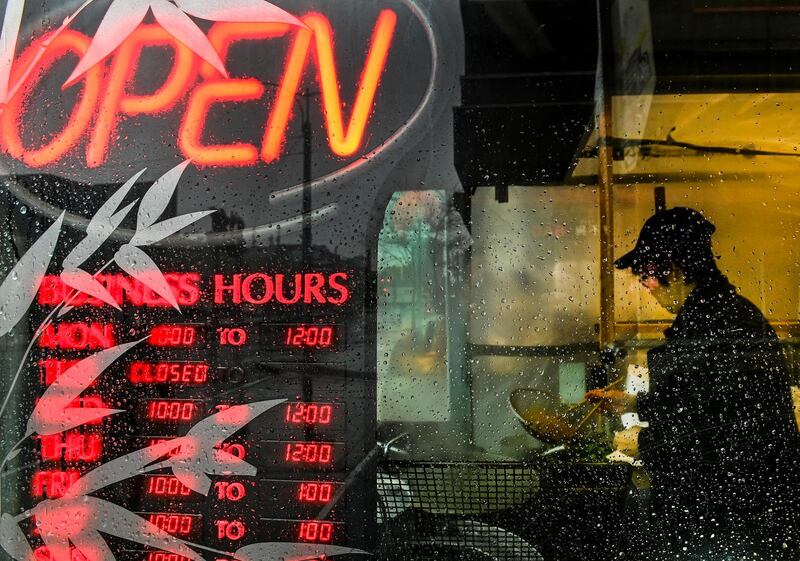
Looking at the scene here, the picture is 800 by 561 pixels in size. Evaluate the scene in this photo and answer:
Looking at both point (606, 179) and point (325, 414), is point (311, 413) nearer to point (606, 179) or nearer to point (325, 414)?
point (325, 414)

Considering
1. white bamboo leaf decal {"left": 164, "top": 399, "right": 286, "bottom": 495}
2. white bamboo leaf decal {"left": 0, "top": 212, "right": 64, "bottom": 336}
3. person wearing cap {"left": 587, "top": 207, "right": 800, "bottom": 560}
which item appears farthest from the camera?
white bamboo leaf decal {"left": 0, "top": 212, "right": 64, "bottom": 336}

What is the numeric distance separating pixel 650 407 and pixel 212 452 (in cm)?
133

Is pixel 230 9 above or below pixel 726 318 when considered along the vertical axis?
above

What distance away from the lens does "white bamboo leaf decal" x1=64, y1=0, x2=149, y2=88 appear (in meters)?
1.96

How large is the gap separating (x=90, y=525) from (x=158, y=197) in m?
1.07

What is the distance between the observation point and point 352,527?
1.85 m

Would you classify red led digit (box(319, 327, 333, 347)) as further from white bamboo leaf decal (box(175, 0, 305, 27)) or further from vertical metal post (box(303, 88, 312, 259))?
white bamboo leaf decal (box(175, 0, 305, 27))

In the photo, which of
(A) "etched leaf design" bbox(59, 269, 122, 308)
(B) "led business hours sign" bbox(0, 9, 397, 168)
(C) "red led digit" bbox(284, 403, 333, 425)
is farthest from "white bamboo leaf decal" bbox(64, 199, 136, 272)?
(C) "red led digit" bbox(284, 403, 333, 425)

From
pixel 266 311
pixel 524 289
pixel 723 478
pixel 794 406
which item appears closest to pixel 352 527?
pixel 266 311

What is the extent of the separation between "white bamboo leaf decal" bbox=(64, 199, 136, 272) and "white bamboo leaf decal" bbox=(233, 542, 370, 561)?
1.06 m

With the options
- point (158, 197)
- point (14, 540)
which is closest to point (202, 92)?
point (158, 197)

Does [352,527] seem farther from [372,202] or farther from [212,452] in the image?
[372,202]

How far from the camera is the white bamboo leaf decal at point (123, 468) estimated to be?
1886 millimetres

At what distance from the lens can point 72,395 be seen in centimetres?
193
